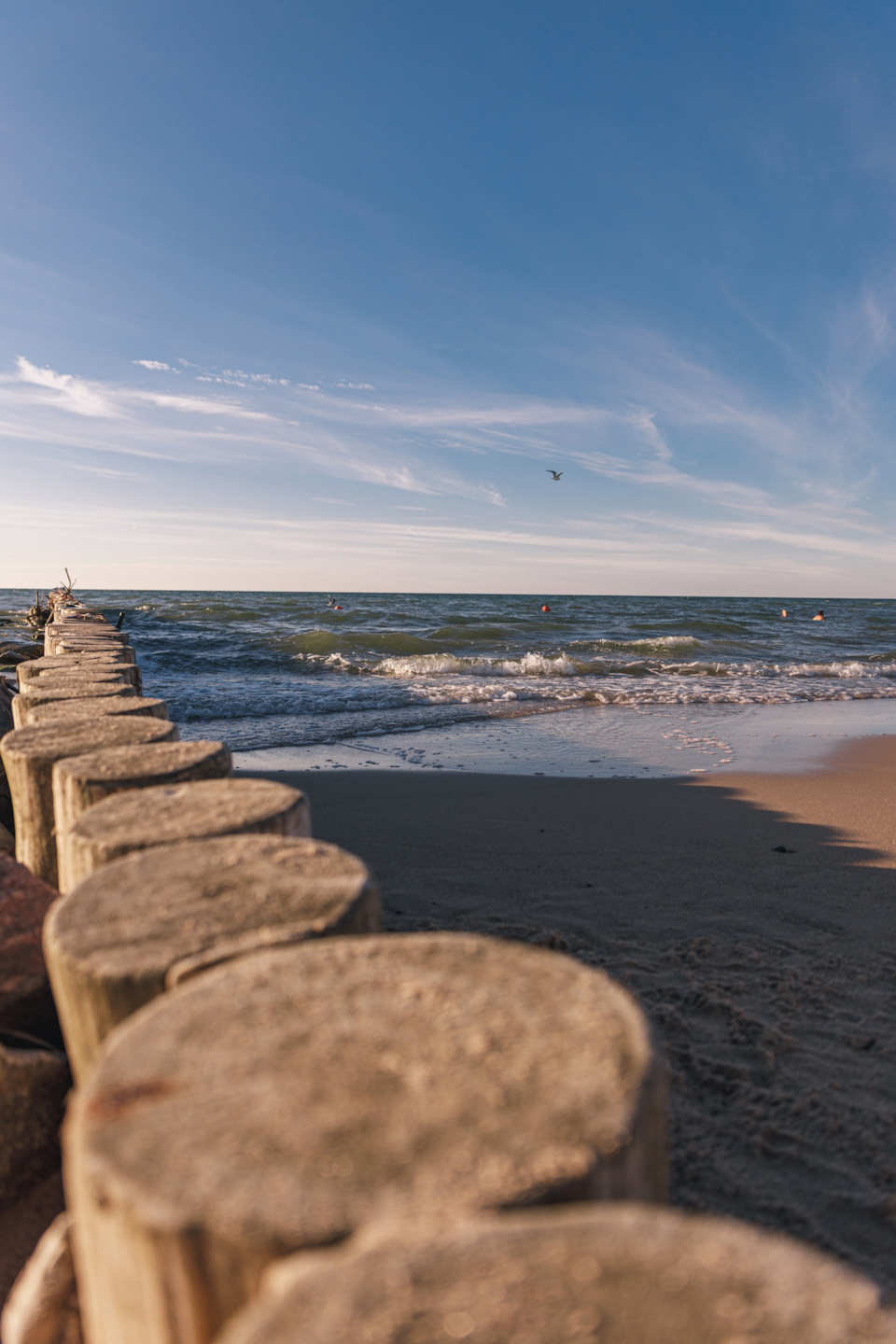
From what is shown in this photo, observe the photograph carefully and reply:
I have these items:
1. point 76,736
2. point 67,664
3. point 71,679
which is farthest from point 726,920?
point 67,664

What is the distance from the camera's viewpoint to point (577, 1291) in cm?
67

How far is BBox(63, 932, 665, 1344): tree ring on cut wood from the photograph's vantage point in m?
0.75

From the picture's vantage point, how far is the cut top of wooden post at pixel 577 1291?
0.63m

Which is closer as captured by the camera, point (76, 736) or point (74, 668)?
point (76, 736)

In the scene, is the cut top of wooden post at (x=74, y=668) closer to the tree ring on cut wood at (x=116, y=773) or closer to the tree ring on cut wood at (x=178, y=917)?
the tree ring on cut wood at (x=116, y=773)

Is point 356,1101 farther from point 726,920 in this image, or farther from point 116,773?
point 726,920

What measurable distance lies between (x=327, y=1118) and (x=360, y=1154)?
64 mm

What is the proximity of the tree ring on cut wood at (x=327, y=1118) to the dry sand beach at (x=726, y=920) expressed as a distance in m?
1.36

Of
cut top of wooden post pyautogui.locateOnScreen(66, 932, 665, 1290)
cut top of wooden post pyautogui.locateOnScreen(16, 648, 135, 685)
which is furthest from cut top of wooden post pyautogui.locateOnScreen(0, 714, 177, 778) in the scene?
cut top of wooden post pyautogui.locateOnScreen(16, 648, 135, 685)

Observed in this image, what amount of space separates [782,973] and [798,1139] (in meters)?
0.94

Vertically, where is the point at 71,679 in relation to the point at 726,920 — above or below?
above

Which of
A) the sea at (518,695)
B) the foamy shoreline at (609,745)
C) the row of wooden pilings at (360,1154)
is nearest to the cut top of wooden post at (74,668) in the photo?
the foamy shoreline at (609,745)

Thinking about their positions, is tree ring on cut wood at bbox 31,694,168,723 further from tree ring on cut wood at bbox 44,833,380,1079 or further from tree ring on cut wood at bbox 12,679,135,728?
tree ring on cut wood at bbox 44,833,380,1079

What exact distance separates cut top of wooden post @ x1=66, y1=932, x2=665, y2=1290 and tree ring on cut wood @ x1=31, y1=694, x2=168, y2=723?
6.22ft
